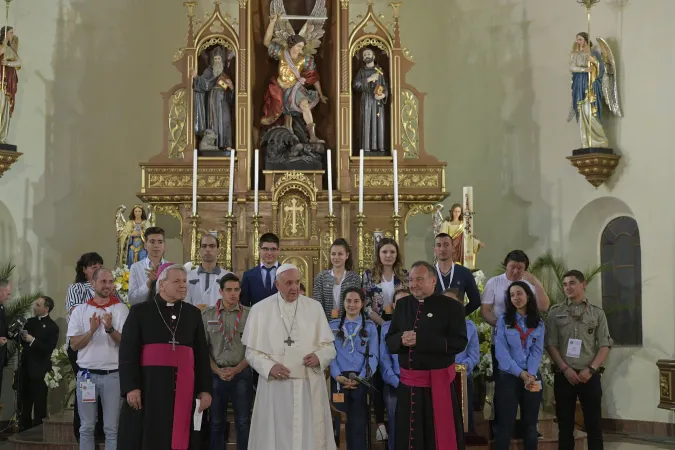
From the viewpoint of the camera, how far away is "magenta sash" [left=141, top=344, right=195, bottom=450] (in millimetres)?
6676

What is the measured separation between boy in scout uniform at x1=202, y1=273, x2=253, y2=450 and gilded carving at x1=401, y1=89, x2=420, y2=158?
17.7 ft

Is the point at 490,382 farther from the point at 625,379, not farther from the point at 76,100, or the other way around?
the point at 76,100

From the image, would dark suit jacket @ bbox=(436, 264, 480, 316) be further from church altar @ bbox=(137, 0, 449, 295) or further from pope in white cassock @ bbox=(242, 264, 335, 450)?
church altar @ bbox=(137, 0, 449, 295)

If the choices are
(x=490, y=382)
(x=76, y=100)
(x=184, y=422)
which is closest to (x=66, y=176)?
(x=76, y=100)

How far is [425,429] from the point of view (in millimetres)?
7129

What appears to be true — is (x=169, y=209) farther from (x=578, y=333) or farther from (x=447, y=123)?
(x=578, y=333)

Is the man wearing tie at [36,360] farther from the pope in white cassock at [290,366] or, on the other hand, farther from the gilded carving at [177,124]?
the pope in white cassock at [290,366]

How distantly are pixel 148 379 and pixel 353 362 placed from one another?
187 cm

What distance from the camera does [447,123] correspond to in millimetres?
15062

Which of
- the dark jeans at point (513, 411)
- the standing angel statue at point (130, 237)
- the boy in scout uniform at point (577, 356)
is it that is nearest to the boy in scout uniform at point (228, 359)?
the dark jeans at point (513, 411)

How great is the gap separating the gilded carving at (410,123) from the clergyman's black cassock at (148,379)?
21.3ft

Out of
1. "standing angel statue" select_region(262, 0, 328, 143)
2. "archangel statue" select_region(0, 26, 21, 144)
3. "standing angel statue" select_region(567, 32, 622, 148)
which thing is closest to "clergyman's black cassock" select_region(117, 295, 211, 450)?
"standing angel statue" select_region(262, 0, 328, 143)

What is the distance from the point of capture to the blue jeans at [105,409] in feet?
25.0

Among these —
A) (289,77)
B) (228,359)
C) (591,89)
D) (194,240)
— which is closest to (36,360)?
(194,240)
